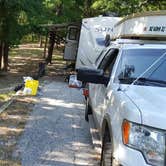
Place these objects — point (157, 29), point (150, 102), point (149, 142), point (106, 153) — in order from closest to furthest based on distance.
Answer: point (149, 142) → point (150, 102) → point (106, 153) → point (157, 29)

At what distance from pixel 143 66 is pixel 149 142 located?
1.92 meters

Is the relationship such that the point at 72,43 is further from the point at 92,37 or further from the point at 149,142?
the point at 149,142

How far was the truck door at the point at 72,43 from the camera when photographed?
82.5ft

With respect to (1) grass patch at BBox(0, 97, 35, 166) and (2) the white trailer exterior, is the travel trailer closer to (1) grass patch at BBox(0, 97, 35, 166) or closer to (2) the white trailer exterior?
(2) the white trailer exterior

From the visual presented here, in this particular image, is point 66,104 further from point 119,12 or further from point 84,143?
point 119,12

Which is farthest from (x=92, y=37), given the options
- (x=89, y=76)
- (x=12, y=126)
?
(x=89, y=76)

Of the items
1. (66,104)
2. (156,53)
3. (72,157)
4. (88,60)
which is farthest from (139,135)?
(88,60)

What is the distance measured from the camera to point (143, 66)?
603 cm

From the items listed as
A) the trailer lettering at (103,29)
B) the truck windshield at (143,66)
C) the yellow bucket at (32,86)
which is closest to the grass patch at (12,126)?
the yellow bucket at (32,86)

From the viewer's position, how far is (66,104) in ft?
41.8

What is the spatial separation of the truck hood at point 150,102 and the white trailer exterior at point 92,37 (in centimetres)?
1558

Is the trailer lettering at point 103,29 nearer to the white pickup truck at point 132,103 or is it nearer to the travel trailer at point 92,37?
the travel trailer at point 92,37

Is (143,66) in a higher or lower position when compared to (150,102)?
higher

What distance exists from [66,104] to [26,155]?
221 inches
